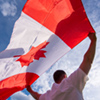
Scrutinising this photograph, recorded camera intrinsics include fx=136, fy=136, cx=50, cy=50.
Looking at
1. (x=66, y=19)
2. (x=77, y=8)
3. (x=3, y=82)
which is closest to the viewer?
(x=77, y=8)

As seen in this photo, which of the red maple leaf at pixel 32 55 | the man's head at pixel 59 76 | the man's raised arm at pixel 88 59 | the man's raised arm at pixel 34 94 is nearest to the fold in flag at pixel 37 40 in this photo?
the red maple leaf at pixel 32 55

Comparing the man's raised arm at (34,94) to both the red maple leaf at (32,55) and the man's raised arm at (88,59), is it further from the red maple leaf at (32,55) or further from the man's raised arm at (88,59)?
the man's raised arm at (88,59)

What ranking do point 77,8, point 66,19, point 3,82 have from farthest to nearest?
point 3,82 < point 66,19 < point 77,8

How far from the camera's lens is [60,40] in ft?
11.8

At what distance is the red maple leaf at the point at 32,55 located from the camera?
362 centimetres

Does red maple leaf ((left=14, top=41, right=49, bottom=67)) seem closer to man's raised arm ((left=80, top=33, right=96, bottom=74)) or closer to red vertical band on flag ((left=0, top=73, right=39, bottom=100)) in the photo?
red vertical band on flag ((left=0, top=73, right=39, bottom=100))

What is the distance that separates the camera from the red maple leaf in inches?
142

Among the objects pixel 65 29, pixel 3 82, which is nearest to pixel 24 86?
pixel 3 82

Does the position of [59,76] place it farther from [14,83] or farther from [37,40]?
[14,83]

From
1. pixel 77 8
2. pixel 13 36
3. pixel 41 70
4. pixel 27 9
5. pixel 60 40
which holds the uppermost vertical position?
pixel 27 9

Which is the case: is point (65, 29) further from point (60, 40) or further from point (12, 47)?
point (12, 47)

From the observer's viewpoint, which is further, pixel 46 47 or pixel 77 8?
pixel 46 47

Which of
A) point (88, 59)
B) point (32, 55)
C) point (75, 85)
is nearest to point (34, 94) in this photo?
point (32, 55)

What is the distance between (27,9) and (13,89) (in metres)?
2.11
